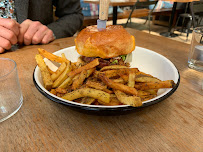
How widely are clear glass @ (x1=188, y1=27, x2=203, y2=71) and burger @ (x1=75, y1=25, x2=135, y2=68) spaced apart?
60 centimetres

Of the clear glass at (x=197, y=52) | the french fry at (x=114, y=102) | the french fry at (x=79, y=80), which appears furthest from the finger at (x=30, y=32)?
the clear glass at (x=197, y=52)

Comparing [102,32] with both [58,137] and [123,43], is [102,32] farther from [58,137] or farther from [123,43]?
[58,137]

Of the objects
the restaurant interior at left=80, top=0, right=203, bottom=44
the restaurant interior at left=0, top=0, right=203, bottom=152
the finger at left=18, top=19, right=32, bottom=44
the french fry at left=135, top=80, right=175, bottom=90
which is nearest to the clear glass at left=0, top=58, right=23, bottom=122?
the restaurant interior at left=0, top=0, right=203, bottom=152

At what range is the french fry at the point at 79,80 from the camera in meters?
0.86

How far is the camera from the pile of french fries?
0.76m

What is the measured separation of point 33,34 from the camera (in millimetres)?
1775

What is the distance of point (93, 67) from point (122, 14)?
20.5 feet

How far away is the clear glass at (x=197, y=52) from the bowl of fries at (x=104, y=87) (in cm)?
40

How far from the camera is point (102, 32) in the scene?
1107 millimetres

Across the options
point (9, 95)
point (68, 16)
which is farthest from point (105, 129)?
point (68, 16)

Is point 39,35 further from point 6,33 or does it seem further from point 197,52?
point 197,52

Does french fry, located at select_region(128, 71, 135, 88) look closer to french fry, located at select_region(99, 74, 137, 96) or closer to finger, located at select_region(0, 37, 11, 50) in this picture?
french fry, located at select_region(99, 74, 137, 96)

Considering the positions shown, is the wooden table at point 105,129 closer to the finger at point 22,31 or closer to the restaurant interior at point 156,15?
the finger at point 22,31

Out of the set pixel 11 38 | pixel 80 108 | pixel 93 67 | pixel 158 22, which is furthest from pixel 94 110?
pixel 158 22
